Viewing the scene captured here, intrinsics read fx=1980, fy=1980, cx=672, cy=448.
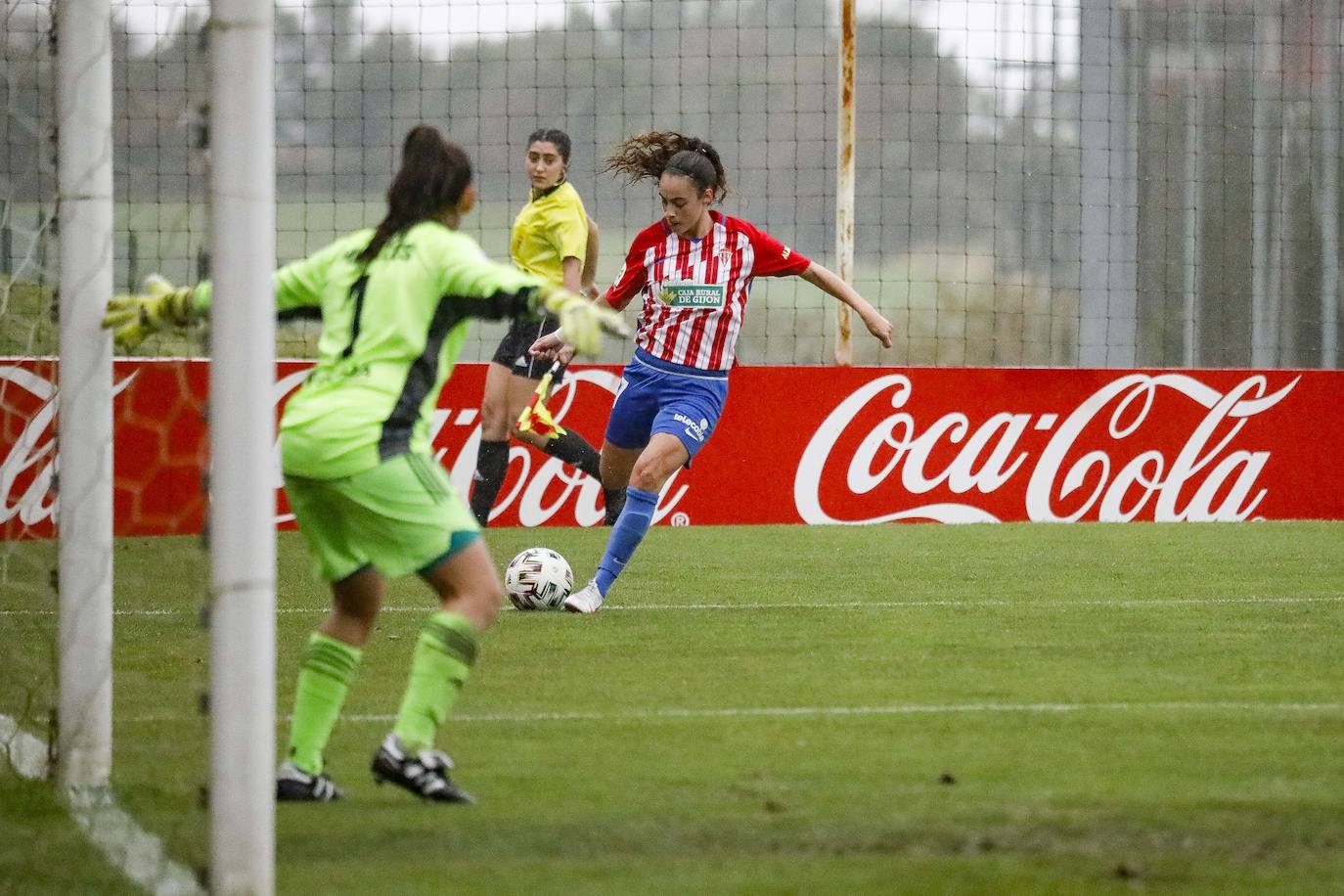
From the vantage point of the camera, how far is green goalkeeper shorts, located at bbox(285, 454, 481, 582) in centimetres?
438

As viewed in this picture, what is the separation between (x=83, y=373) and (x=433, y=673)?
42.4 inches

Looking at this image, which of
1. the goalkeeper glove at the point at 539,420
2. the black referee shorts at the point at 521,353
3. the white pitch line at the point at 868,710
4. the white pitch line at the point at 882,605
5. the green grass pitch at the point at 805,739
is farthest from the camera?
the goalkeeper glove at the point at 539,420

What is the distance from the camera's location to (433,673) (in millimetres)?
4445

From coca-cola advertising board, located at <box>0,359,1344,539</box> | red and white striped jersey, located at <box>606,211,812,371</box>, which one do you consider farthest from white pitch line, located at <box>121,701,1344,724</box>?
coca-cola advertising board, located at <box>0,359,1344,539</box>

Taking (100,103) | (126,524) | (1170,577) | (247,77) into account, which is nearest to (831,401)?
(1170,577)

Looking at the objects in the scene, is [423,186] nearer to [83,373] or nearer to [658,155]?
[83,373]

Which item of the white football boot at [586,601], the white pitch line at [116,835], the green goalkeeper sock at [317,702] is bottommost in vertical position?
the white football boot at [586,601]

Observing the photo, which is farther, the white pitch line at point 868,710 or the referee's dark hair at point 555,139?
the referee's dark hair at point 555,139

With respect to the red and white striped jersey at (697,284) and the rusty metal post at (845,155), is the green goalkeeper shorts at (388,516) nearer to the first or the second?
the red and white striped jersey at (697,284)

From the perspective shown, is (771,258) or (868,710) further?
(771,258)

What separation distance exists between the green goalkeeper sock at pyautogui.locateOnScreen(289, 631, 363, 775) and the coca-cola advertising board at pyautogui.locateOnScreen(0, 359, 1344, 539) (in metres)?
7.17

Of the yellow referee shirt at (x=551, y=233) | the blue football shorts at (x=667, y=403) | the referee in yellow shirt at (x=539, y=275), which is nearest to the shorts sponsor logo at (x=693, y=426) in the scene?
the blue football shorts at (x=667, y=403)

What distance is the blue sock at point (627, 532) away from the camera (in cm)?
794

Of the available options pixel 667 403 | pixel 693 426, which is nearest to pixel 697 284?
pixel 667 403
